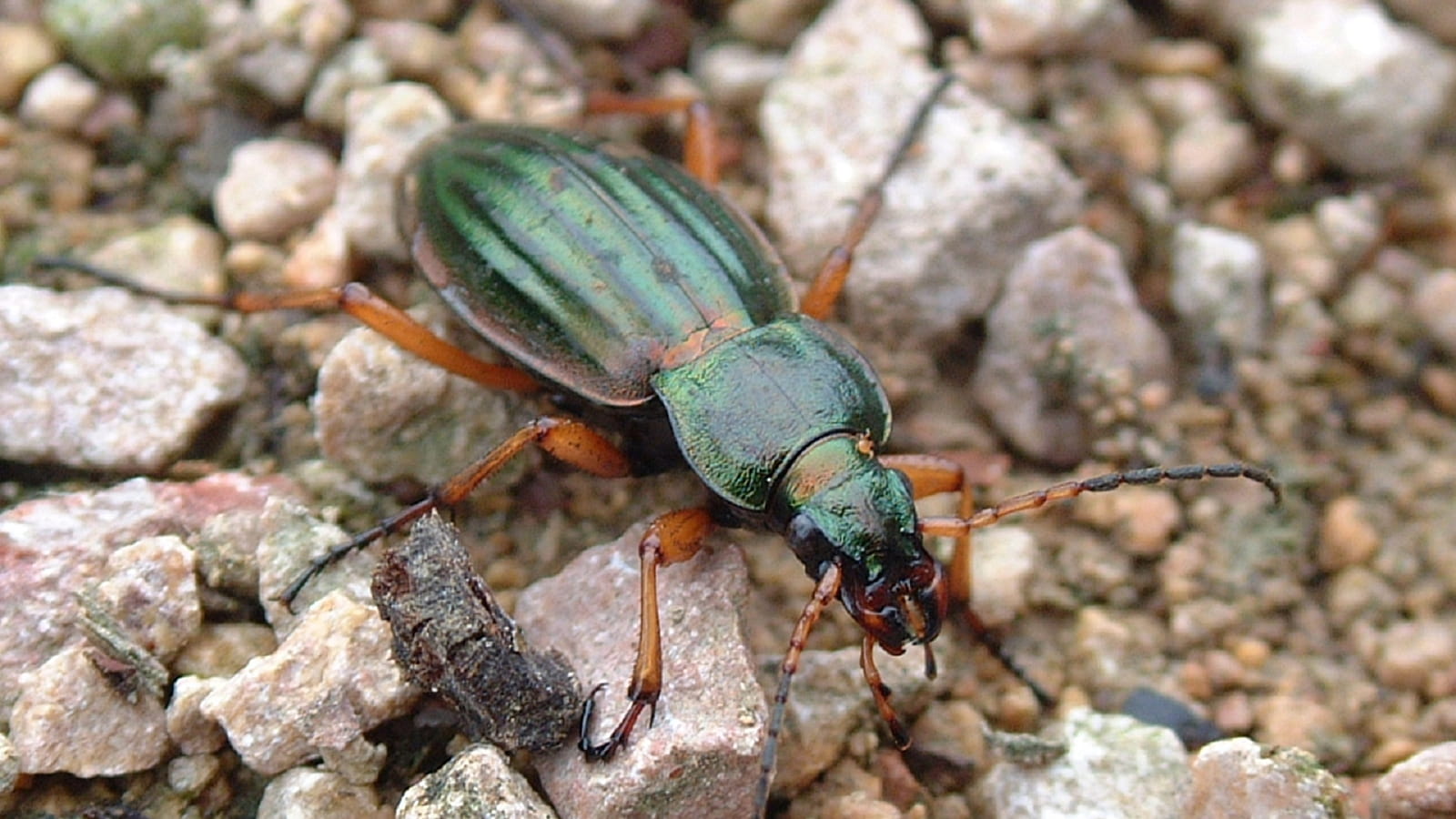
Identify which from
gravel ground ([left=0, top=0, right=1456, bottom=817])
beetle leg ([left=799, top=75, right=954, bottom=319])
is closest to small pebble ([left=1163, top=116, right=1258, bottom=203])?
gravel ground ([left=0, top=0, right=1456, bottom=817])

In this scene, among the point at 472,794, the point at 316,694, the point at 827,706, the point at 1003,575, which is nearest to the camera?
the point at 472,794

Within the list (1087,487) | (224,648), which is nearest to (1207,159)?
(1087,487)

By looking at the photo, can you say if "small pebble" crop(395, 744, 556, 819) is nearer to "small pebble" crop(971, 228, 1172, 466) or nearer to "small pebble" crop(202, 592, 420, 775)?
"small pebble" crop(202, 592, 420, 775)

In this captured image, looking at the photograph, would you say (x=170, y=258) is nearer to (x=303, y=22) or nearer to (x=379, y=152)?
(x=379, y=152)

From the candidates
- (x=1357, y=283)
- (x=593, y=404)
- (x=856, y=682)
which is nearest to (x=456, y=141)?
(x=593, y=404)

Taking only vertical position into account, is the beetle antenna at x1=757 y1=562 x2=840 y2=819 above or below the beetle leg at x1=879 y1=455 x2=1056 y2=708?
above

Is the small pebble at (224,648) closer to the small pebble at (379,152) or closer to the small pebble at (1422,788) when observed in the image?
the small pebble at (379,152)

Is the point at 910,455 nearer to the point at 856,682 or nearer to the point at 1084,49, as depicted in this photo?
the point at 856,682

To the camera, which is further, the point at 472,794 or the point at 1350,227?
the point at 1350,227
